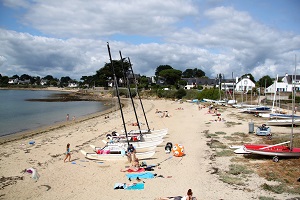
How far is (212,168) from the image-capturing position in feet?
58.9

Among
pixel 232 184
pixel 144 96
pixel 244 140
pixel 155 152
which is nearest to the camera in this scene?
pixel 232 184

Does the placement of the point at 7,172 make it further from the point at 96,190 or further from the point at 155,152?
the point at 155,152

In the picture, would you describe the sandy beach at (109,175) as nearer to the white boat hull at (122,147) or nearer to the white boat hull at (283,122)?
the white boat hull at (122,147)

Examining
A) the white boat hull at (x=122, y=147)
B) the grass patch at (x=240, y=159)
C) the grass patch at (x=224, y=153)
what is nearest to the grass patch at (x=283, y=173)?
the grass patch at (x=240, y=159)

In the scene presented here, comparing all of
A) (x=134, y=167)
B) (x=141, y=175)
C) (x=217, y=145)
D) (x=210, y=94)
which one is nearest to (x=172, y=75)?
(x=210, y=94)

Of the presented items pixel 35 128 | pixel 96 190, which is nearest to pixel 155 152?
pixel 96 190

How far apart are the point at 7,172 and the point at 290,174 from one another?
709 inches

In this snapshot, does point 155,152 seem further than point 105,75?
No

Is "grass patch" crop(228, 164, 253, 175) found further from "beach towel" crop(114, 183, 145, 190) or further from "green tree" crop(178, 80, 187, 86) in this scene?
"green tree" crop(178, 80, 187, 86)

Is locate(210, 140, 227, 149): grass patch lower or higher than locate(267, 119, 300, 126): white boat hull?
lower

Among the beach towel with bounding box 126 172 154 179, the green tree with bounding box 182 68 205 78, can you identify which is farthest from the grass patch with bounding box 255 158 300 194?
the green tree with bounding box 182 68 205 78

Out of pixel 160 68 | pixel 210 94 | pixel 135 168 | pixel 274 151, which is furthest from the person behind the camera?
pixel 160 68

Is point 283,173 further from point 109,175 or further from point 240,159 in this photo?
point 109,175

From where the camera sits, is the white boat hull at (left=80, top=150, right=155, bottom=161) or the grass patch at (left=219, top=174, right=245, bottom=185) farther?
the white boat hull at (left=80, top=150, right=155, bottom=161)
